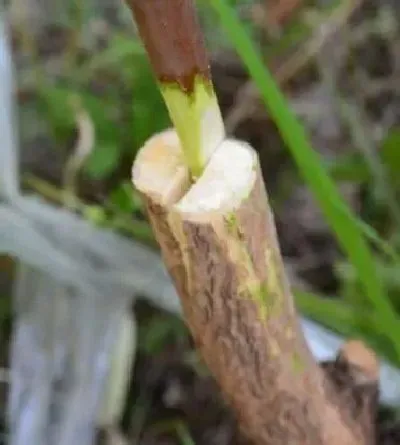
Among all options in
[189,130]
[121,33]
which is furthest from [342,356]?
[121,33]

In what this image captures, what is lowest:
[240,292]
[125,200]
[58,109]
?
[240,292]

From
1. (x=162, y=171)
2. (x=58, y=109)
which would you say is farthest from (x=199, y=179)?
(x=58, y=109)

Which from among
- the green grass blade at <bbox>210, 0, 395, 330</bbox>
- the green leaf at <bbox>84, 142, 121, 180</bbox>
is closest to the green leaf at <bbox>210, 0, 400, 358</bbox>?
the green grass blade at <bbox>210, 0, 395, 330</bbox>

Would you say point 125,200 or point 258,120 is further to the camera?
point 258,120

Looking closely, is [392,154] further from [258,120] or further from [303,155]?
[303,155]

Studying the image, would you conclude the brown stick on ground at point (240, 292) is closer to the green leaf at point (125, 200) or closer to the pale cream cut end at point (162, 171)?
the pale cream cut end at point (162, 171)

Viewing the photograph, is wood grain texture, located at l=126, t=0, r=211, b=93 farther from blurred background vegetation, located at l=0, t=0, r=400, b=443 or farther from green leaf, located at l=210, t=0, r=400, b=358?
blurred background vegetation, located at l=0, t=0, r=400, b=443

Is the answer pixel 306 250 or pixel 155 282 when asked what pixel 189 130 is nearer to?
pixel 155 282
